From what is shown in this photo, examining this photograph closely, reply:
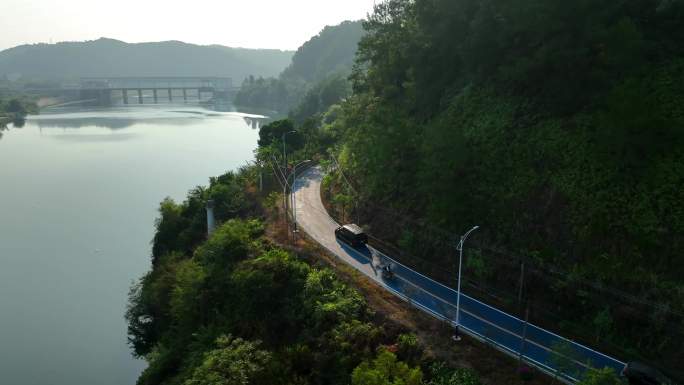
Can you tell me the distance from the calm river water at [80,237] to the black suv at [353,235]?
21944 millimetres

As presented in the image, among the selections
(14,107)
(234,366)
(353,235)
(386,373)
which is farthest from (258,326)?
(14,107)

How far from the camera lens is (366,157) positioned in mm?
49719

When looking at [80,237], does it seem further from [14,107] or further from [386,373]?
[14,107]

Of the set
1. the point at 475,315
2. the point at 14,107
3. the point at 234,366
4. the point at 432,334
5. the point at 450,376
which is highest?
the point at 14,107

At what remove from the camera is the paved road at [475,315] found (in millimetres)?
24456

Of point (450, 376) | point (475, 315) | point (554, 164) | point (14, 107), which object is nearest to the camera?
point (450, 376)

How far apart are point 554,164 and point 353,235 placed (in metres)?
Answer: 18.1

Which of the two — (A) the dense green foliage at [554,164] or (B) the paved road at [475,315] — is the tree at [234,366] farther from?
(A) the dense green foliage at [554,164]

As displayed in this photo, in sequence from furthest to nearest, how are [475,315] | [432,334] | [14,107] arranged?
[14,107], [475,315], [432,334]

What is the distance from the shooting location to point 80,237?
214 ft

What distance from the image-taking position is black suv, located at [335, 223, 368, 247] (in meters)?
41.7

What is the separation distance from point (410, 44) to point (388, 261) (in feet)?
82.9

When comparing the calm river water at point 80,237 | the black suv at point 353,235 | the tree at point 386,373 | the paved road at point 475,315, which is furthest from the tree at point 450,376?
the calm river water at point 80,237

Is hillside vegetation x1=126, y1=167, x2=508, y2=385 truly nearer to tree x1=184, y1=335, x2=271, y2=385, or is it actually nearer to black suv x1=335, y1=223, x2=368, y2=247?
tree x1=184, y1=335, x2=271, y2=385
